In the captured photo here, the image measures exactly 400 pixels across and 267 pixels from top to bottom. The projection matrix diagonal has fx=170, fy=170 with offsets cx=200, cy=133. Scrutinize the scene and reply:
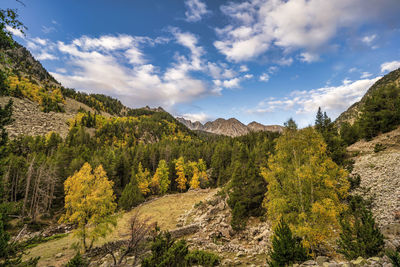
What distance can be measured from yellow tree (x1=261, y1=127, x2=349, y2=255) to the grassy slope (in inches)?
415

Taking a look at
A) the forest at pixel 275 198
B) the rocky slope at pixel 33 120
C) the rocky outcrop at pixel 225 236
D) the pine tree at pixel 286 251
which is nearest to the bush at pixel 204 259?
the forest at pixel 275 198

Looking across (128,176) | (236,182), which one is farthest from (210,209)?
(128,176)

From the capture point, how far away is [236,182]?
26.9 metres

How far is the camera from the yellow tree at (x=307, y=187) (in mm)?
11688

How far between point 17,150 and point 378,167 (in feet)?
332

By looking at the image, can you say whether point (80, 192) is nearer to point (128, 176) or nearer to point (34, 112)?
point (128, 176)

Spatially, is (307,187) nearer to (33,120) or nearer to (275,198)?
(275,198)

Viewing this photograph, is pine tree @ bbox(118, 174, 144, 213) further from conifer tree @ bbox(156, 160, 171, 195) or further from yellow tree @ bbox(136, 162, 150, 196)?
conifer tree @ bbox(156, 160, 171, 195)

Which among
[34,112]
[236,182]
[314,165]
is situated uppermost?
[34,112]

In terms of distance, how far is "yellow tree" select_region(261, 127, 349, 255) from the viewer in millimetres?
11688

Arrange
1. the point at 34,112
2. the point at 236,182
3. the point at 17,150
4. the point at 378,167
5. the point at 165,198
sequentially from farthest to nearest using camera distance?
the point at 34,112
the point at 17,150
the point at 165,198
the point at 236,182
the point at 378,167

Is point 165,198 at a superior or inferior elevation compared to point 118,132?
inferior

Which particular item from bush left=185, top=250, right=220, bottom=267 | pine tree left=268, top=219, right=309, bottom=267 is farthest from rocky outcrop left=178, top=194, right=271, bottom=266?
pine tree left=268, top=219, right=309, bottom=267

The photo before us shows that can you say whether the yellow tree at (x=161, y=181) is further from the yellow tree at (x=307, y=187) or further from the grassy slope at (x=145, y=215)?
the yellow tree at (x=307, y=187)
